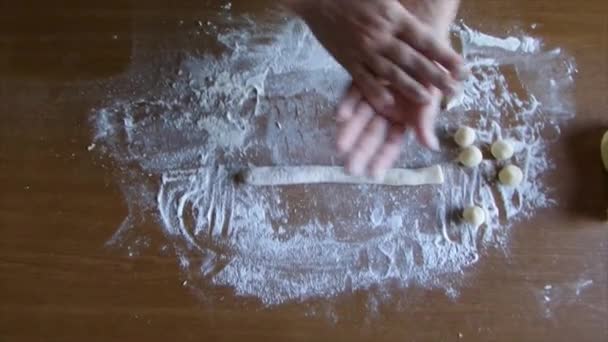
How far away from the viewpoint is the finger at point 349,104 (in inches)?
30.2

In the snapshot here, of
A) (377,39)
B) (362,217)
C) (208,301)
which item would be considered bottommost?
(208,301)

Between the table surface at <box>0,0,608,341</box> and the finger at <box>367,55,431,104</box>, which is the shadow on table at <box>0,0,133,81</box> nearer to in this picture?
the table surface at <box>0,0,608,341</box>

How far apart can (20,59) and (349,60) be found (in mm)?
444

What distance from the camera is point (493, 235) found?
869 mm

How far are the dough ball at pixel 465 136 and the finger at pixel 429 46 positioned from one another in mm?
153

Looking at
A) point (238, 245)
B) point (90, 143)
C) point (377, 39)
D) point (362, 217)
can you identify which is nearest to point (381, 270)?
point (362, 217)

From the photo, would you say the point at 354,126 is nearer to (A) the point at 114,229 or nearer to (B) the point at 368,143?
(B) the point at 368,143

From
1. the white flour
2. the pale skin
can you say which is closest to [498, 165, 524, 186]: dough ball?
the white flour

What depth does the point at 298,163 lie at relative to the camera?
873 millimetres

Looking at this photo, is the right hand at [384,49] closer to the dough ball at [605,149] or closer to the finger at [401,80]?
the finger at [401,80]

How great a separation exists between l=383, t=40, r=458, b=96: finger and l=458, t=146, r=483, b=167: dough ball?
0.49 feet

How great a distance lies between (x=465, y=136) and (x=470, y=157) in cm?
3

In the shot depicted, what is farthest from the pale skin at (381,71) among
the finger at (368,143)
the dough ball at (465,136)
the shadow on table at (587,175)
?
the shadow on table at (587,175)

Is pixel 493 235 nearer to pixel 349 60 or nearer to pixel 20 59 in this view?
pixel 349 60
